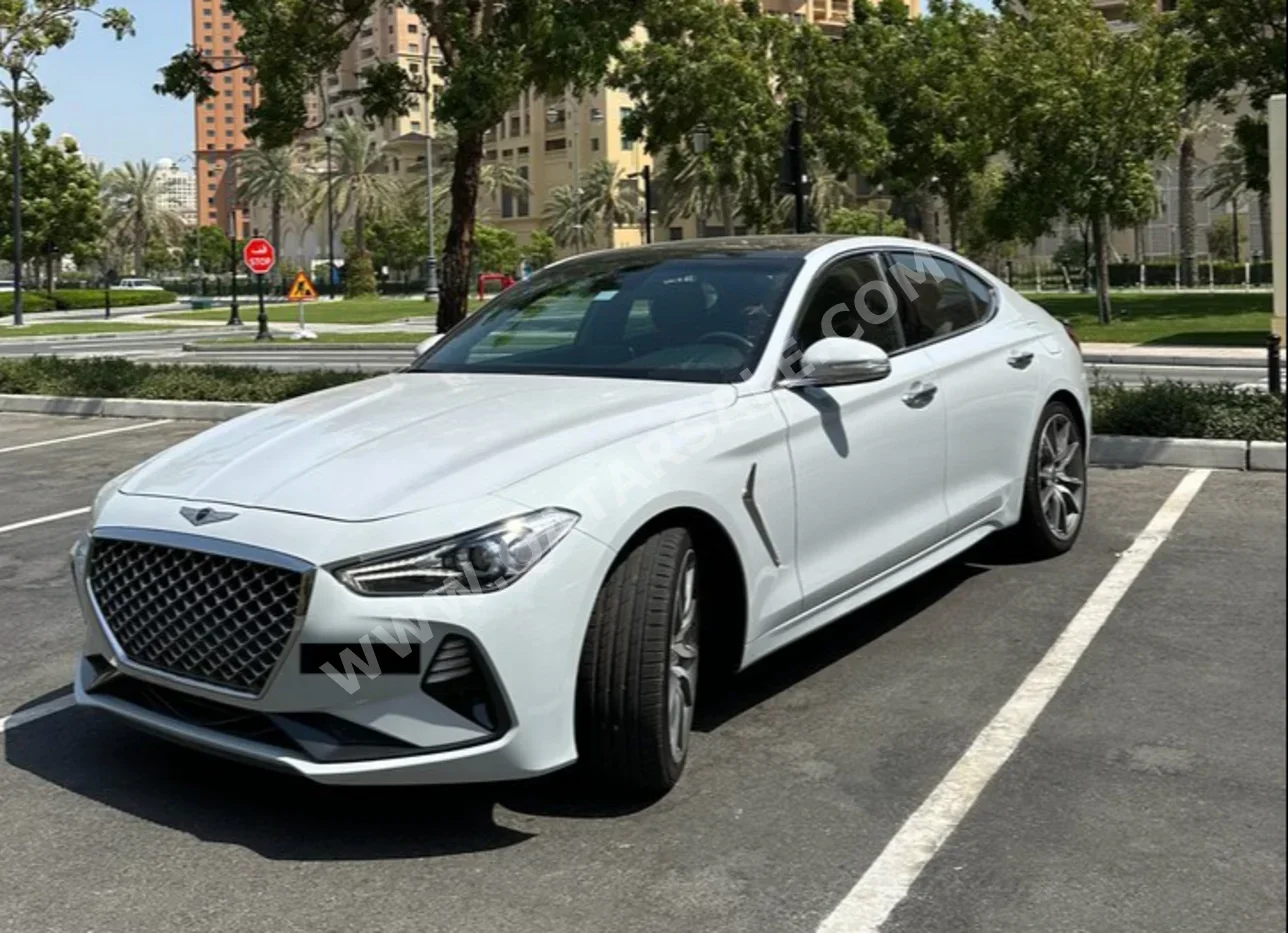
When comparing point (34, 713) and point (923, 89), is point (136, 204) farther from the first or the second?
point (34, 713)

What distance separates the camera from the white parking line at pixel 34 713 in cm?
483

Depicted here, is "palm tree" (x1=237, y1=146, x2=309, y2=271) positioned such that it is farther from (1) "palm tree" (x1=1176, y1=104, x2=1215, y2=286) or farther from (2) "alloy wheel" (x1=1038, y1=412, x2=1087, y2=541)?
(2) "alloy wheel" (x1=1038, y1=412, x2=1087, y2=541)

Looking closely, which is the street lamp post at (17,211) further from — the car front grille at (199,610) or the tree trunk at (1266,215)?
the car front grille at (199,610)

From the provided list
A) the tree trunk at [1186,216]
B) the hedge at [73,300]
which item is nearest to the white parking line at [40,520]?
the hedge at [73,300]

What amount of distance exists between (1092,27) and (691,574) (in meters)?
24.3

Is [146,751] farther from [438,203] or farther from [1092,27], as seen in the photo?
[438,203]

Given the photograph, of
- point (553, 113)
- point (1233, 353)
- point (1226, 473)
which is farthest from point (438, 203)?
point (1226, 473)

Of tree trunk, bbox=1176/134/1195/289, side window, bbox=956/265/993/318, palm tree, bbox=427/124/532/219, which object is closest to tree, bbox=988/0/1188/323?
side window, bbox=956/265/993/318

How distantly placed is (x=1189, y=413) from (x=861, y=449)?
5395 millimetres

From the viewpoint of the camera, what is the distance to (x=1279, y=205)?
3.35 feet

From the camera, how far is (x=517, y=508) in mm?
3643

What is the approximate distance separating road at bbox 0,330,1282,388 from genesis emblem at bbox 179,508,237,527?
Answer: 1122 cm

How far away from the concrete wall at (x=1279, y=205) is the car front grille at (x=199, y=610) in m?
2.83

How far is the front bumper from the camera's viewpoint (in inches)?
136
